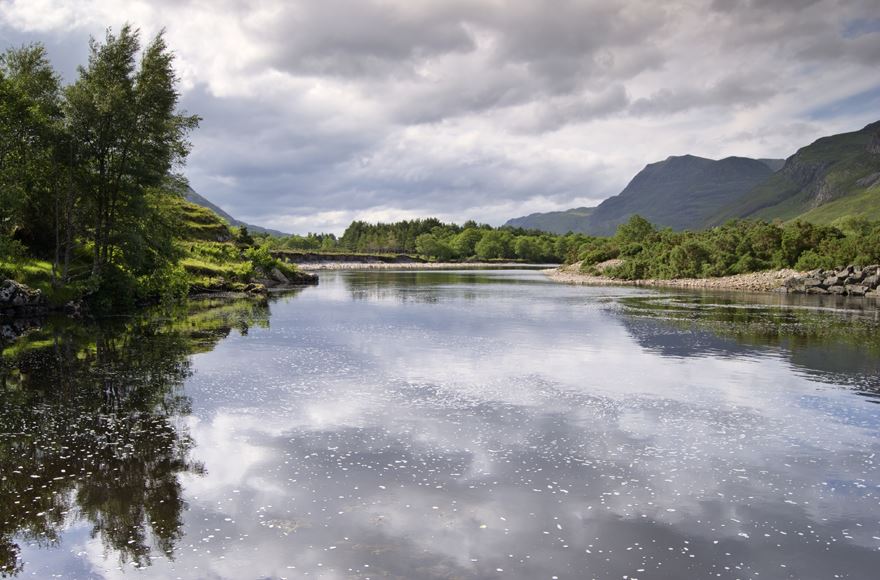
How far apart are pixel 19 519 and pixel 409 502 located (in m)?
8.28

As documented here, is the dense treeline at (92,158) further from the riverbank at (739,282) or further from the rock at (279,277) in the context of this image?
the riverbank at (739,282)

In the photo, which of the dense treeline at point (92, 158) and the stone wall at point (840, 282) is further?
the stone wall at point (840, 282)

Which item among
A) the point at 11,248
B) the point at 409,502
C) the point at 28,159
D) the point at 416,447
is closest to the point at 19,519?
the point at 409,502

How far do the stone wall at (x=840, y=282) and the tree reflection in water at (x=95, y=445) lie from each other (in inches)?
3440

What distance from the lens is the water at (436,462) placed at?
11820 mm

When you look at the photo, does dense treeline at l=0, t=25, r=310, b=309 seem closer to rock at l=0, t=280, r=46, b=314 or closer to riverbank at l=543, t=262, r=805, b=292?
rock at l=0, t=280, r=46, b=314

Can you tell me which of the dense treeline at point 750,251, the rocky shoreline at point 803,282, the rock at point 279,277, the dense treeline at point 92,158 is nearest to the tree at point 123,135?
the dense treeline at point 92,158

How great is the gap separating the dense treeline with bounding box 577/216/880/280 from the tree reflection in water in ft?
325

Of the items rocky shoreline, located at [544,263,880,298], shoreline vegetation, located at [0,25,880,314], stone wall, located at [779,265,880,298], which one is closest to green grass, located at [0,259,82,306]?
shoreline vegetation, located at [0,25,880,314]

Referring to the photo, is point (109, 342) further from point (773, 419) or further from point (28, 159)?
point (773, 419)

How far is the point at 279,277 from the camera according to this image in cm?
11306

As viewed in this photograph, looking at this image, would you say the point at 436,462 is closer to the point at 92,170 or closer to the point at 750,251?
the point at 92,170

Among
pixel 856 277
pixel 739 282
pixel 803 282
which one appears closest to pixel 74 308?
pixel 803 282

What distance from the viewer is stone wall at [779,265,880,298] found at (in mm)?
84188
